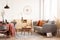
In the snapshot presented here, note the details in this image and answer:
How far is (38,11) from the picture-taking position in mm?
11117

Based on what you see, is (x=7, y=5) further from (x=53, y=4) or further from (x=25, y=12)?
(x=53, y=4)

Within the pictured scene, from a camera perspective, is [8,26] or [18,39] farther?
[8,26]

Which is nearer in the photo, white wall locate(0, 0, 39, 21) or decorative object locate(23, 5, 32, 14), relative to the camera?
white wall locate(0, 0, 39, 21)

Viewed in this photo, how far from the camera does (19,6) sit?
10.8m

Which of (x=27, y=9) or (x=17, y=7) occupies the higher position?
(x=17, y=7)

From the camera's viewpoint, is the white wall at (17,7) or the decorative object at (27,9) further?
the decorative object at (27,9)

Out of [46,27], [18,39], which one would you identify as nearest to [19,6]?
[46,27]

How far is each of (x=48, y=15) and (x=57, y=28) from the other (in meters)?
2.37

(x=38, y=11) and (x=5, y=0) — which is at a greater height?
(x=5, y=0)

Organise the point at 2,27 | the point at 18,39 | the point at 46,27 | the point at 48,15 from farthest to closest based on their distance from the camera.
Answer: the point at 48,15 → the point at 46,27 → the point at 2,27 → the point at 18,39

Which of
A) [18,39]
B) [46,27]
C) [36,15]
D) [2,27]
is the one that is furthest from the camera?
[36,15]

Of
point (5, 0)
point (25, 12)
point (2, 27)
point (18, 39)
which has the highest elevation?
point (5, 0)

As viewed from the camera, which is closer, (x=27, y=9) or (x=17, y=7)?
(x=17, y=7)

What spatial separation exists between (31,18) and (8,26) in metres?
3.87
